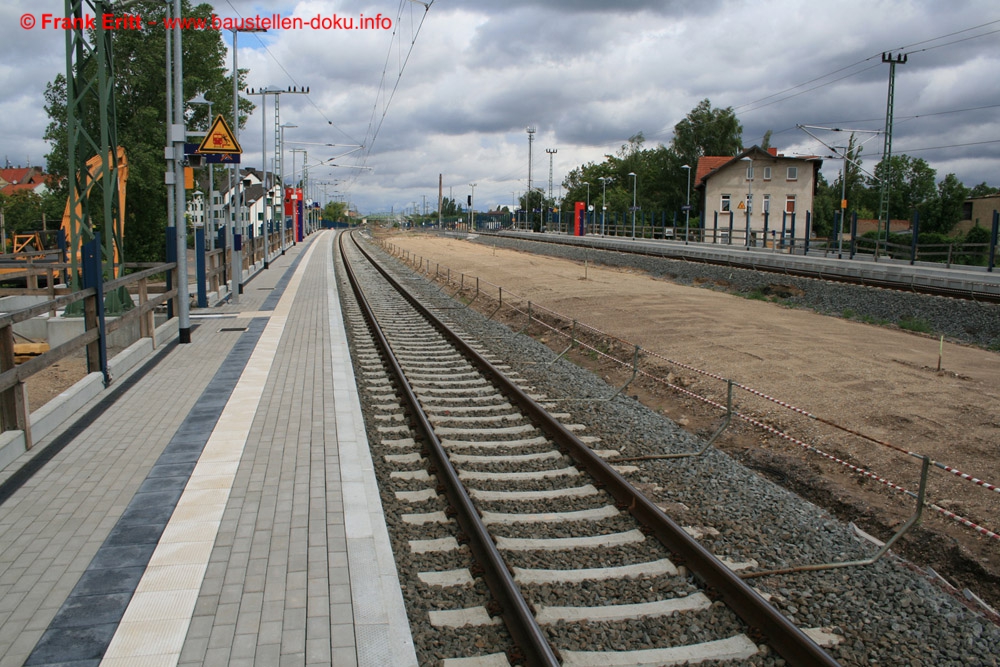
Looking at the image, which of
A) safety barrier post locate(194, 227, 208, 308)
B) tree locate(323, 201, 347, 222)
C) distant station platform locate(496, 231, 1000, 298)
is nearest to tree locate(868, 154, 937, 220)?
distant station platform locate(496, 231, 1000, 298)

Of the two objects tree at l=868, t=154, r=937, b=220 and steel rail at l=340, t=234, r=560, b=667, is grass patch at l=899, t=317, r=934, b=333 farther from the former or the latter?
tree at l=868, t=154, r=937, b=220

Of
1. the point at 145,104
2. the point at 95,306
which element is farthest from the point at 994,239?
the point at 145,104

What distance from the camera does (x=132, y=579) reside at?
4.68 meters

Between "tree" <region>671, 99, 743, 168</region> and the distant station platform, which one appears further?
"tree" <region>671, 99, 743, 168</region>

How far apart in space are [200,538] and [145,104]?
47.3 metres

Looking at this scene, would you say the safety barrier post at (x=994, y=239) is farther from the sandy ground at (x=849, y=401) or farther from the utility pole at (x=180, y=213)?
the utility pole at (x=180, y=213)

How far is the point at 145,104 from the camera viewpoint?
4597 centimetres

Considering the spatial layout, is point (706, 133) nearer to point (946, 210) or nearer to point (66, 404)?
point (946, 210)

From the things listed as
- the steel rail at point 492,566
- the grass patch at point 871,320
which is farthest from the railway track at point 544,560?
the grass patch at point 871,320

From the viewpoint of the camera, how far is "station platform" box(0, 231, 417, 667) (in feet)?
13.3

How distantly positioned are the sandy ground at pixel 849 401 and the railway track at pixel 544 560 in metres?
2.50

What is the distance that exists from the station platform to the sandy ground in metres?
4.74

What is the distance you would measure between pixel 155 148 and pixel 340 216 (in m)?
152

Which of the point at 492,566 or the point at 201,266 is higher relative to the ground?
the point at 201,266
